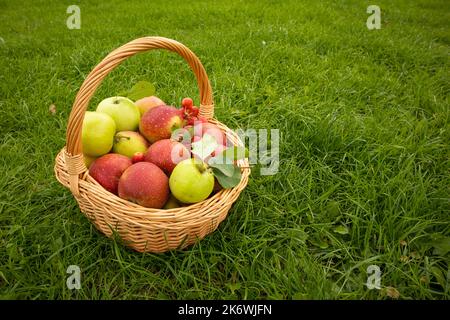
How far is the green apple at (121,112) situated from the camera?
180cm

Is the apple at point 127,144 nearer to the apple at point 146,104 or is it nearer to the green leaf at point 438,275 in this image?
the apple at point 146,104

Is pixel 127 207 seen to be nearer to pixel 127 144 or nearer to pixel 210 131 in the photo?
pixel 127 144

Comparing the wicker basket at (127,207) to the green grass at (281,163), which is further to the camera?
the green grass at (281,163)

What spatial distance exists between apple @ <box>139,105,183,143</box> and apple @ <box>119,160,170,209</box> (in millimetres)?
267

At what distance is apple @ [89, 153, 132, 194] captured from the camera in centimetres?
158

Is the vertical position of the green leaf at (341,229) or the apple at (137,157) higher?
the apple at (137,157)

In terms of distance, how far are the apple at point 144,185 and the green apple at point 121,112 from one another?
377mm

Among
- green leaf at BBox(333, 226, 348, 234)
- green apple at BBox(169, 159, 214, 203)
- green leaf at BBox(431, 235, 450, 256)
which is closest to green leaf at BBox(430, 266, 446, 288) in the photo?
green leaf at BBox(431, 235, 450, 256)

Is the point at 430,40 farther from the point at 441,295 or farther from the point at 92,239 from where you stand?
the point at 92,239

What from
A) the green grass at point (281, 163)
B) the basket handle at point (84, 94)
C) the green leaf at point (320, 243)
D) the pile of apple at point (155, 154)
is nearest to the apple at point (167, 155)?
the pile of apple at point (155, 154)

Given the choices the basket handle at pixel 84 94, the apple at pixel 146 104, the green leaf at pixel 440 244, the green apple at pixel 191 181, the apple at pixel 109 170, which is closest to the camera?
the basket handle at pixel 84 94

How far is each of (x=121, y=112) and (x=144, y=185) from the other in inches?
21.7

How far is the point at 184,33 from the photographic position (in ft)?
13.8

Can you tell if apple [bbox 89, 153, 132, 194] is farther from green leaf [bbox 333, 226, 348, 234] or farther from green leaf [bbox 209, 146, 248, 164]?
green leaf [bbox 333, 226, 348, 234]
